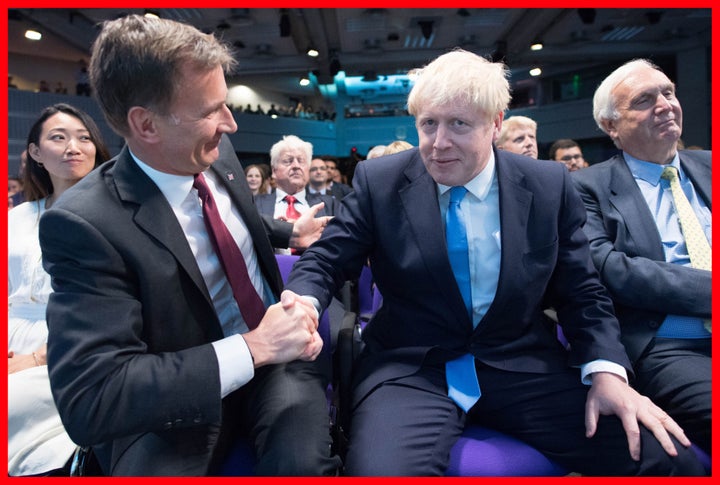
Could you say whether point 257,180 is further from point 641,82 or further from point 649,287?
point 649,287

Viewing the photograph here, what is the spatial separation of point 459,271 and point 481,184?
29 centimetres

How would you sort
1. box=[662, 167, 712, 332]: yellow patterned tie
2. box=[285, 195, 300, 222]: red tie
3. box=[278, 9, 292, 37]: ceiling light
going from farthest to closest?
box=[278, 9, 292, 37]: ceiling light
box=[285, 195, 300, 222]: red tie
box=[662, 167, 712, 332]: yellow patterned tie

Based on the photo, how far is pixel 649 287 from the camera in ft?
5.20

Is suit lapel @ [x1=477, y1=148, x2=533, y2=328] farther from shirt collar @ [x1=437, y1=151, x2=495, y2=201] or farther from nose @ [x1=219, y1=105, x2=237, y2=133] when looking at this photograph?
nose @ [x1=219, y1=105, x2=237, y2=133]

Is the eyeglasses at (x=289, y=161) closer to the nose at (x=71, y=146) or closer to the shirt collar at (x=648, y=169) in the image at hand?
the nose at (x=71, y=146)

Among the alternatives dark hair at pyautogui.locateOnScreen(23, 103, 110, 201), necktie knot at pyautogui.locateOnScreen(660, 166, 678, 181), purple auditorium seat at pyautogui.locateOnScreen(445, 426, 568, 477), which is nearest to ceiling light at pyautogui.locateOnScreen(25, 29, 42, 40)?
dark hair at pyautogui.locateOnScreen(23, 103, 110, 201)

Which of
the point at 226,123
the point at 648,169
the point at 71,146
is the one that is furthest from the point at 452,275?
the point at 71,146

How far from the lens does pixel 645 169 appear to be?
1.87 meters

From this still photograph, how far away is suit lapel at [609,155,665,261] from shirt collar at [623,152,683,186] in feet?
0.17

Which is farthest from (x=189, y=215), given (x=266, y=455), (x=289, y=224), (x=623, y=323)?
(x=623, y=323)

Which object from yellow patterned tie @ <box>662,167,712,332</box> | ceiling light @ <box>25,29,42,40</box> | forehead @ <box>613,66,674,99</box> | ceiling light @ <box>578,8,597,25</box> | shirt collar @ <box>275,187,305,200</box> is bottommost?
yellow patterned tie @ <box>662,167,712,332</box>

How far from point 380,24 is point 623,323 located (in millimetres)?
9905

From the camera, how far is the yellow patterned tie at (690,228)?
1.70m

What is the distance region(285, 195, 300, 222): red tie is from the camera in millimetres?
4354
